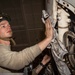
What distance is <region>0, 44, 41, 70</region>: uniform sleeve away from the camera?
64.2 inches

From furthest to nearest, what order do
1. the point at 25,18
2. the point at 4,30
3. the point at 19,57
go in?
the point at 25,18 → the point at 4,30 → the point at 19,57

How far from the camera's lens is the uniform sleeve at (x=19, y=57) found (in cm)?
163

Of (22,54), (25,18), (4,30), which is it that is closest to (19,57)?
(22,54)

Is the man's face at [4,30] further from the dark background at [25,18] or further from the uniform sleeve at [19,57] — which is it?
the dark background at [25,18]

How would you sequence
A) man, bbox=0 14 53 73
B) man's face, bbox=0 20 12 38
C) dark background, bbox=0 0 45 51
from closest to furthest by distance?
man, bbox=0 14 53 73
man's face, bbox=0 20 12 38
dark background, bbox=0 0 45 51

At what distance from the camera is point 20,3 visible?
11.0 ft

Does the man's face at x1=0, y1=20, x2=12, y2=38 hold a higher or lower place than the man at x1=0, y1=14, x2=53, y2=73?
higher

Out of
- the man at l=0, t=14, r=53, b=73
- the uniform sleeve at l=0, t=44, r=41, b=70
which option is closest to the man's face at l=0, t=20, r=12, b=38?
the man at l=0, t=14, r=53, b=73

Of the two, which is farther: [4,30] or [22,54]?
[4,30]

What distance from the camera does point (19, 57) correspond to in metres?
1.65

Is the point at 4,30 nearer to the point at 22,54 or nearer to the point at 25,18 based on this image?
the point at 22,54

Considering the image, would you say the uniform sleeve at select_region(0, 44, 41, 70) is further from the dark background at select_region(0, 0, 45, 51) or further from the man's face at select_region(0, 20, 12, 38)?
the dark background at select_region(0, 0, 45, 51)

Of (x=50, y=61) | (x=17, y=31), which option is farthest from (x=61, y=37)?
(x=17, y=31)

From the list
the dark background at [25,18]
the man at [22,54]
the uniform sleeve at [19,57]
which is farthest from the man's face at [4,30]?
the dark background at [25,18]
